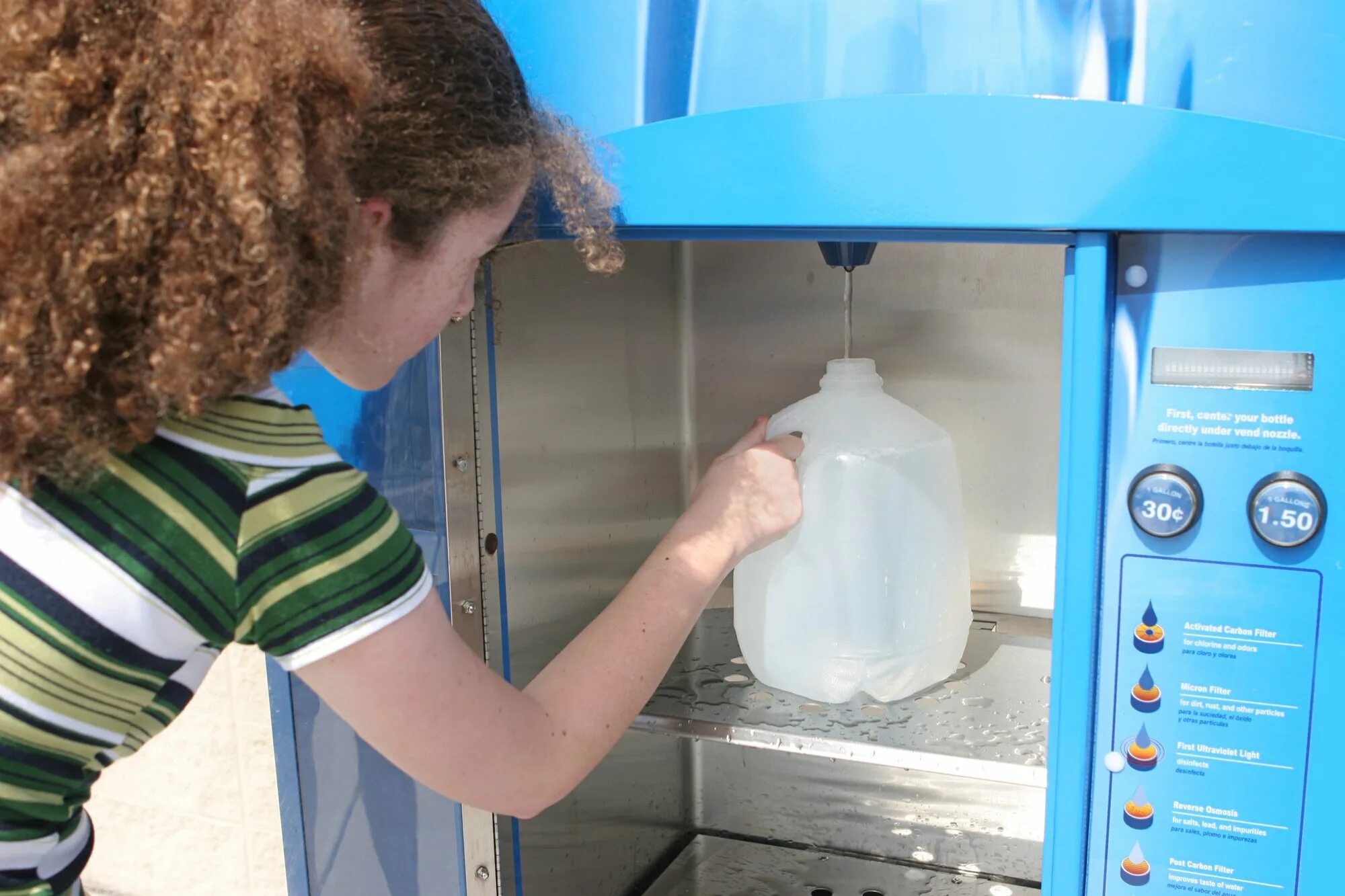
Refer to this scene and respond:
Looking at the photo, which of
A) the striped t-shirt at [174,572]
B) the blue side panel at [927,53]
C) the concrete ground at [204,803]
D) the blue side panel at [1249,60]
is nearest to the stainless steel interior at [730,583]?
the blue side panel at [927,53]

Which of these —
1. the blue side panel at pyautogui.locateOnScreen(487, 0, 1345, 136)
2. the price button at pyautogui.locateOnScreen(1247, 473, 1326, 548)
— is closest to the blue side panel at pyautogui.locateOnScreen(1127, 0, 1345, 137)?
the blue side panel at pyautogui.locateOnScreen(487, 0, 1345, 136)

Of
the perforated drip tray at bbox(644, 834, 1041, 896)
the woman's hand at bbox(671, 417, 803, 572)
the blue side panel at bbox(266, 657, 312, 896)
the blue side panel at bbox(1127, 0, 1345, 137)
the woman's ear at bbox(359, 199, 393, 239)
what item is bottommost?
the perforated drip tray at bbox(644, 834, 1041, 896)

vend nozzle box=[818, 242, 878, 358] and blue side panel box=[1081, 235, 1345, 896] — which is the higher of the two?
vend nozzle box=[818, 242, 878, 358]

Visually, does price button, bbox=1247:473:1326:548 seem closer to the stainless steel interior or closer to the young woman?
the stainless steel interior

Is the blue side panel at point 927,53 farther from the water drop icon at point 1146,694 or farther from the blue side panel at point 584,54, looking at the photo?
the water drop icon at point 1146,694

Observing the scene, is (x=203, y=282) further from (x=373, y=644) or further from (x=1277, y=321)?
(x=1277, y=321)

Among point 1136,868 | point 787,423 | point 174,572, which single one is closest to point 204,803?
point 787,423

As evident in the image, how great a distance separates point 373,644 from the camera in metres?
0.79

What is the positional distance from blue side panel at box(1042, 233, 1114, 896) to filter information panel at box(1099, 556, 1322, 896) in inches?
1.0

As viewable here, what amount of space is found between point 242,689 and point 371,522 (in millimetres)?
1667

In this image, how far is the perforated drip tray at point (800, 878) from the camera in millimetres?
1562

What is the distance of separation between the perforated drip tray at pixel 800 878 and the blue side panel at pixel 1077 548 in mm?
643

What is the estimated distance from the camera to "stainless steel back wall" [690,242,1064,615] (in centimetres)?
145

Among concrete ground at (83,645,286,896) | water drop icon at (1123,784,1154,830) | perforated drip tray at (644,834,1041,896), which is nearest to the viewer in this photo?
water drop icon at (1123,784,1154,830)
